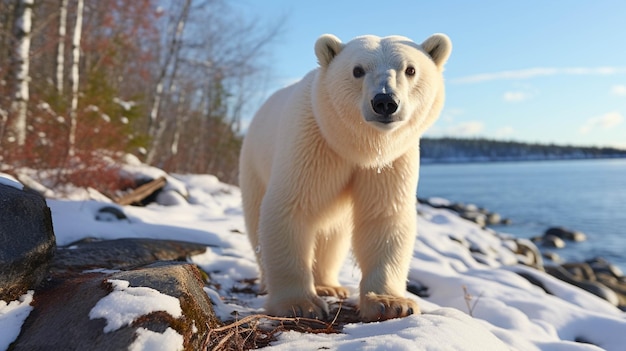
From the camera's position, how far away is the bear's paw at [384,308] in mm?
2604

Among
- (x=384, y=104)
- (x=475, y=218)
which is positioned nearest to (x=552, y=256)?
(x=475, y=218)

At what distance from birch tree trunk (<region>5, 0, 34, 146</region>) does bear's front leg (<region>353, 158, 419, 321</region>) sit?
519 cm

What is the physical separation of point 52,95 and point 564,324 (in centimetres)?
835

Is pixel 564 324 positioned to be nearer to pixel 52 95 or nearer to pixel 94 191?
pixel 94 191

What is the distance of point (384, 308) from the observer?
262 cm

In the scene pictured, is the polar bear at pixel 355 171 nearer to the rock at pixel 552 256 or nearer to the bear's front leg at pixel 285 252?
the bear's front leg at pixel 285 252

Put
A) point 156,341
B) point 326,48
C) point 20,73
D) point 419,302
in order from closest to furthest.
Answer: point 156,341 < point 326,48 < point 419,302 < point 20,73

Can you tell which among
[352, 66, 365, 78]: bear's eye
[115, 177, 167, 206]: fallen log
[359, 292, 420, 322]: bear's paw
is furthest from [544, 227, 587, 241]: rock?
[352, 66, 365, 78]: bear's eye

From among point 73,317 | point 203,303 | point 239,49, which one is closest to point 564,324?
point 203,303

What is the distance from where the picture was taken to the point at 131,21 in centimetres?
1543

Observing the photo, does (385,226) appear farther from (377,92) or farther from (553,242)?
(553,242)

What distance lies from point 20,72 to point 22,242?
5.97 meters

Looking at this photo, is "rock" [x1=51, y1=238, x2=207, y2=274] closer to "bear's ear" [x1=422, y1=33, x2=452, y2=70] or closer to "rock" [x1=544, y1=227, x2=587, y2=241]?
"bear's ear" [x1=422, y1=33, x2=452, y2=70]

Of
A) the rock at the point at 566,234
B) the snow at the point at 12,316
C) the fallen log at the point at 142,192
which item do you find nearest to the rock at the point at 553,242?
the rock at the point at 566,234
